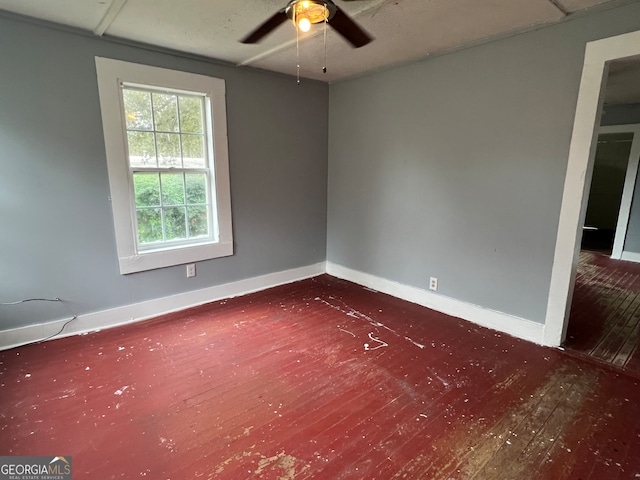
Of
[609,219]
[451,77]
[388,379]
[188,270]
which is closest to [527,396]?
[388,379]

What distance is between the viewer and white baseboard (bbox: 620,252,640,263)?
16.9ft

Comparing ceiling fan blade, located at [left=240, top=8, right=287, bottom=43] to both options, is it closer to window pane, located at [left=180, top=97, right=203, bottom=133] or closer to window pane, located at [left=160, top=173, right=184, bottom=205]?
window pane, located at [left=180, top=97, right=203, bottom=133]

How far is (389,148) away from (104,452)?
3.30 metres

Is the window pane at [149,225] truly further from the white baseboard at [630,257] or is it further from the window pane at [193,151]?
the white baseboard at [630,257]

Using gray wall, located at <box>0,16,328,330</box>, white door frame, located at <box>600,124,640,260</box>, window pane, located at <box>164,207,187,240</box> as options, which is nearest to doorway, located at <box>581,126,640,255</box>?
white door frame, located at <box>600,124,640,260</box>

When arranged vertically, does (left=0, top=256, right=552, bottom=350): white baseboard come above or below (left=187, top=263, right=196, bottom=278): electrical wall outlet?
below

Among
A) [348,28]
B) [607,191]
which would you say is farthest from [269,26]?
[607,191]

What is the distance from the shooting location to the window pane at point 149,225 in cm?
299

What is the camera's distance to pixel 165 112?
9.83 ft

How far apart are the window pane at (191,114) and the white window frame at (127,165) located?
0.12 meters

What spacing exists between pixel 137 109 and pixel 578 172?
3.46 metres

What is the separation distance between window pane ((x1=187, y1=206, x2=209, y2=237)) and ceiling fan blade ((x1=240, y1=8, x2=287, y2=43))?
68.6 inches

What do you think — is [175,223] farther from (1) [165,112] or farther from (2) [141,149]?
(1) [165,112]

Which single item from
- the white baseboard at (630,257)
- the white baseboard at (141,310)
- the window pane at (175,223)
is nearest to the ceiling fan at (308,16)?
the window pane at (175,223)
